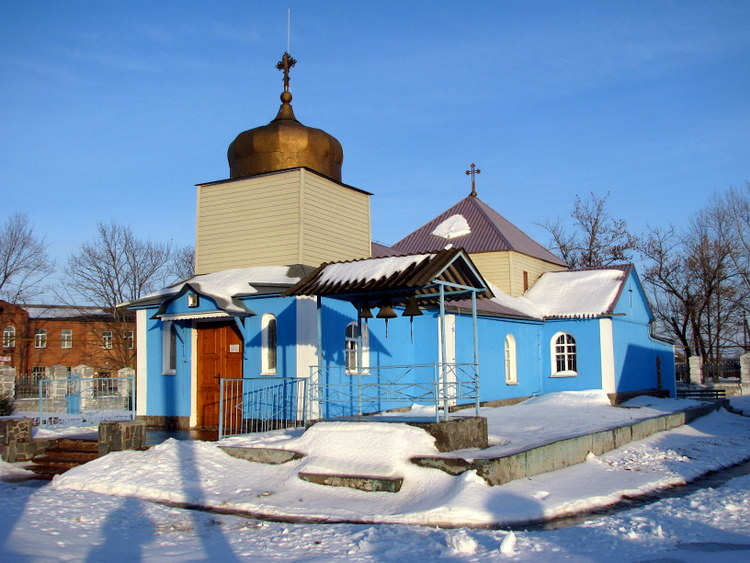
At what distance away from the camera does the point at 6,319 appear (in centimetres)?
4341

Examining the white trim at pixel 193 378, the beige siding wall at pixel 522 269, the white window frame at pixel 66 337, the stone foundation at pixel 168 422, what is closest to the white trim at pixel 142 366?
the stone foundation at pixel 168 422

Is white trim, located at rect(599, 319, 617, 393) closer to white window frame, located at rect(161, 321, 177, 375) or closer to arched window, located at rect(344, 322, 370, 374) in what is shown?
arched window, located at rect(344, 322, 370, 374)

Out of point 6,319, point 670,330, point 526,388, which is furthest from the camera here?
point 670,330

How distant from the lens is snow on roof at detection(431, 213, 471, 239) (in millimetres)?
26359

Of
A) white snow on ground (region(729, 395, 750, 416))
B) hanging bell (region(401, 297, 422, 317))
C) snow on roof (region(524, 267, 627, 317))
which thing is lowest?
white snow on ground (region(729, 395, 750, 416))

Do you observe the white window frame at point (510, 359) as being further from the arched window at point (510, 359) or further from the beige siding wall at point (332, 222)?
the beige siding wall at point (332, 222)

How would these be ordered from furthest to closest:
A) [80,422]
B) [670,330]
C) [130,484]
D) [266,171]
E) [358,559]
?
[670,330]
[266,171]
[80,422]
[130,484]
[358,559]

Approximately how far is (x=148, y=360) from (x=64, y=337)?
3268 centimetres

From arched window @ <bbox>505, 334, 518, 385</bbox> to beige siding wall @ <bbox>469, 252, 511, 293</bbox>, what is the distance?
3.03 metres

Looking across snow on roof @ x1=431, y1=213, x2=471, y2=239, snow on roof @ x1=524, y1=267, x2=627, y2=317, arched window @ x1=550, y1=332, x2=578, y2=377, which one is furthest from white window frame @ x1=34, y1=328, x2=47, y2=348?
arched window @ x1=550, y1=332, x2=578, y2=377

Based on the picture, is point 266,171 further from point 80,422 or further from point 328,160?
point 80,422

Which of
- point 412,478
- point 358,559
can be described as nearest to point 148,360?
point 412,478

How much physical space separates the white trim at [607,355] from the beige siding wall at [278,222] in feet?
28.4

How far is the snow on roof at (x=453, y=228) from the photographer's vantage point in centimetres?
2636
